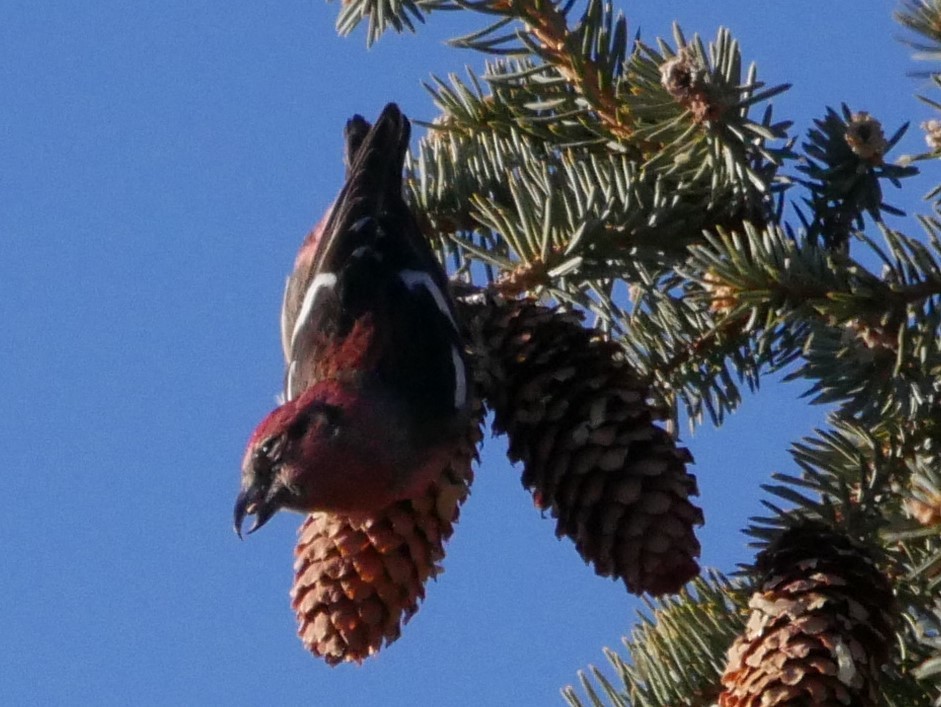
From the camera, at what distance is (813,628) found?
4.65 feet

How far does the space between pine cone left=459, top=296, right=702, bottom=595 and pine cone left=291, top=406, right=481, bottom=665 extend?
141 millimetres

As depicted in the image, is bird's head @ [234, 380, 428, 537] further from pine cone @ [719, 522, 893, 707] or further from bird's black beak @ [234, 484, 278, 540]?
pine cone @ [719, 522, 893, 707]

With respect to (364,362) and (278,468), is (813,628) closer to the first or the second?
(278,468)

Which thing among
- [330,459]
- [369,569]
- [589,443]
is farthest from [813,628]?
[330,459]

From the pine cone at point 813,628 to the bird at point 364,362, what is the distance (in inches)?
21.9

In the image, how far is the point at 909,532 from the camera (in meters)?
1.26

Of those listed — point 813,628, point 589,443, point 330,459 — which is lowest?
point 813,628

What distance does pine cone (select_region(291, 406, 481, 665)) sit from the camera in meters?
1.69

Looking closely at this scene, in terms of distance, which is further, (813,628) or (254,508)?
(254,508)

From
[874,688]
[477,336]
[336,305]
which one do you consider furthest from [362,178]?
[874,688]

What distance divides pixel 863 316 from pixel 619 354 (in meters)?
0.52

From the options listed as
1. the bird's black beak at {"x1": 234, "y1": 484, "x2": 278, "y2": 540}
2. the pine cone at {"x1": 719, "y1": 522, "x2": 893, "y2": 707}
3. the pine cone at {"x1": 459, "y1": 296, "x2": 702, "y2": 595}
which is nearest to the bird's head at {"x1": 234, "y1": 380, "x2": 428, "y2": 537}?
the bird's black beak at {"x1": 234, "y1": 484, "x2": 278, "y2": 540}

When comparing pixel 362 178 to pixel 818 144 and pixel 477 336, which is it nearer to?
pixel 477 336

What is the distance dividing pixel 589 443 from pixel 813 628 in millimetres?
391
